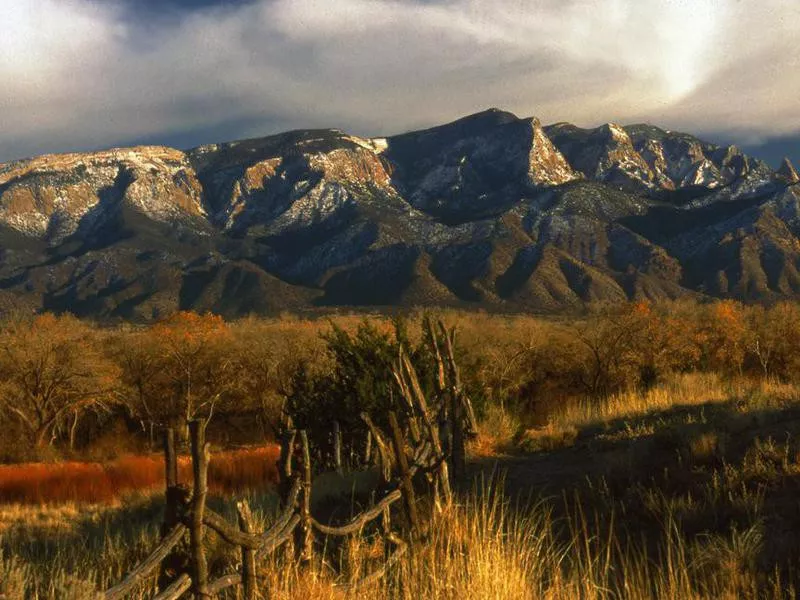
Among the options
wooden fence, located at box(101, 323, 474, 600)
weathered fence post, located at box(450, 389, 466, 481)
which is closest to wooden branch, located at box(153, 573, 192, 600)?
wooden fence, located at box(101, 323, 474, 600)

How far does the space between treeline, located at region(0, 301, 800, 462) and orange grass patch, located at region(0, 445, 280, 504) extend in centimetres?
1177

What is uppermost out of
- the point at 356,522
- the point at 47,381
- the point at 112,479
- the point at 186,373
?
the point at 356,522

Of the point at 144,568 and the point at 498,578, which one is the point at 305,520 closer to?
the point at 498,578

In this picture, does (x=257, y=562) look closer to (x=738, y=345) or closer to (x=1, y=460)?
(x=1, y=460)

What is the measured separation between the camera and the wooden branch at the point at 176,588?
3.67 m

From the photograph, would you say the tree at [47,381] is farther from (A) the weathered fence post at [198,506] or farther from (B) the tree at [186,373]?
(A) the weathered fence post at [198,506]

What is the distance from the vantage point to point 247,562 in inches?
173

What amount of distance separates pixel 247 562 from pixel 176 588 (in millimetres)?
688

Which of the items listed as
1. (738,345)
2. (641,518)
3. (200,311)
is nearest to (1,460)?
(641,518)

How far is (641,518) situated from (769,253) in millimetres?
185840

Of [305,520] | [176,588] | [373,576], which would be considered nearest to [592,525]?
[373,576]

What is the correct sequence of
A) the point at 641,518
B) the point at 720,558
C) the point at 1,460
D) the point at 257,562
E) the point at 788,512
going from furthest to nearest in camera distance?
the point at 1,460 < the point at 641,518 < the point at 788,512 < the point at 720,558 < the point at 257,562

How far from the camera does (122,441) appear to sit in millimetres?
40750

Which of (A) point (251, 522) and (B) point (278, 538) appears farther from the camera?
(B) point (278, 538)
